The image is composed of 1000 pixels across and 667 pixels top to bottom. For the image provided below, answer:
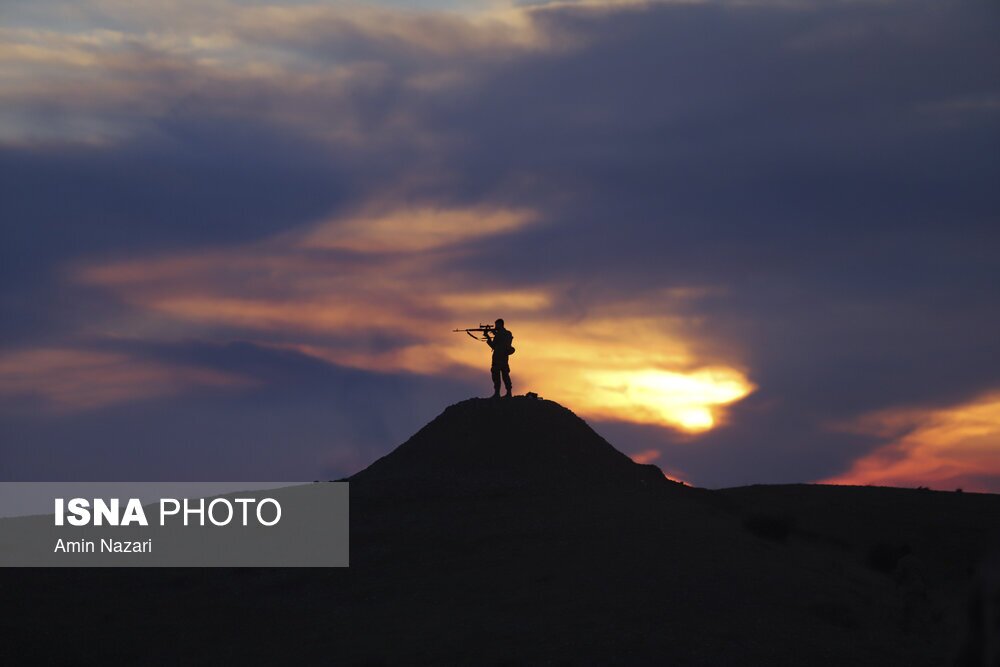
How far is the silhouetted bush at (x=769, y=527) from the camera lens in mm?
33491

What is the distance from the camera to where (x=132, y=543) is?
33.5 meters

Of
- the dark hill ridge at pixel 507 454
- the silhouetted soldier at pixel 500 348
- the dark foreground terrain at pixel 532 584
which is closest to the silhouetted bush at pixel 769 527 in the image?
the dark foreground terrain at pixel 532 584

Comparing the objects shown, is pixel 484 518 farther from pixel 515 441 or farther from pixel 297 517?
pixel 297 517

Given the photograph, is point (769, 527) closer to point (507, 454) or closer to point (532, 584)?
point (507, 454)

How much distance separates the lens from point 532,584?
2512cm

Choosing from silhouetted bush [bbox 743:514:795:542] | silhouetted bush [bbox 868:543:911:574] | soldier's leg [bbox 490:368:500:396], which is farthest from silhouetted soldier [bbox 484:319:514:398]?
silhouetted bush [bbox 868:543:911:574]

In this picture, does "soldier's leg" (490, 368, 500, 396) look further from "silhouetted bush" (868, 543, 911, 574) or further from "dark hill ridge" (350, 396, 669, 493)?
"silhouetted bush" (868, 543, 911, 574)

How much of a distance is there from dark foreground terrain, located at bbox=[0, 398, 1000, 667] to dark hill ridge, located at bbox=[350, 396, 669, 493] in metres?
0.07

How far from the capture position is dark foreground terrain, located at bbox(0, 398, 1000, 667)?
21.7m

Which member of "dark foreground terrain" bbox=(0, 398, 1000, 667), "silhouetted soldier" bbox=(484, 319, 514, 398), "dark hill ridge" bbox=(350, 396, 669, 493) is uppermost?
"silhouetted soldier" bbox=(484, 319, 514, 398)

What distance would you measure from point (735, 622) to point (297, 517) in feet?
51.8

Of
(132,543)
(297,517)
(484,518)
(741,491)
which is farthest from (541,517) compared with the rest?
(741,491)

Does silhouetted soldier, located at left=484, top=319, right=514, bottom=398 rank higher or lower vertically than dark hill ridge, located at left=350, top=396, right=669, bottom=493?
higher

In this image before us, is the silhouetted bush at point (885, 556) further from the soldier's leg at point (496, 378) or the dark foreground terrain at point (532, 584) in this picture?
the soldier's leg at point (496, 378)
